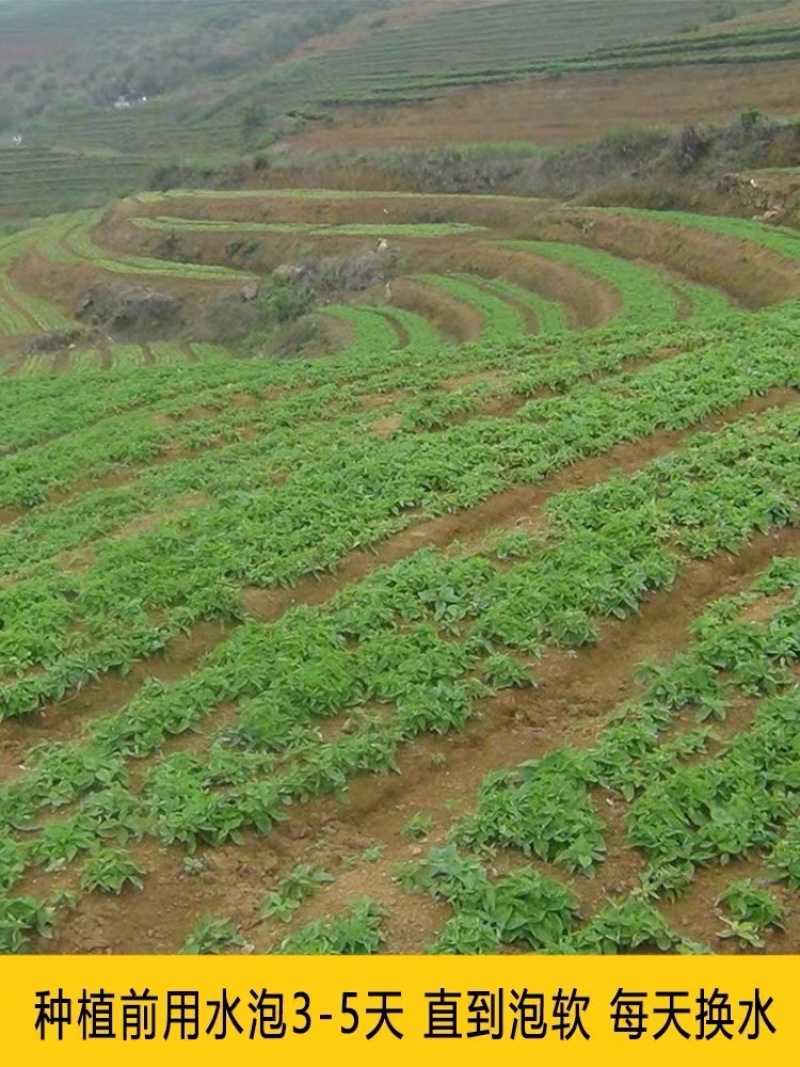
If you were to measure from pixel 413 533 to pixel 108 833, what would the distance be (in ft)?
20.3

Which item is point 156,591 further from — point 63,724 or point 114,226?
point 114,226

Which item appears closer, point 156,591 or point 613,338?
point 156,591

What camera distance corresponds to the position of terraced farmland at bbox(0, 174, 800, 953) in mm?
8547

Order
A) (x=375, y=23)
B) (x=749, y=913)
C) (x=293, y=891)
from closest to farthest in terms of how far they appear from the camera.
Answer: (x=749, y=913) < (x=293, y=891) < (x=375, y=23)

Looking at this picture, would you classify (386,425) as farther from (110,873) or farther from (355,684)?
(110,873)

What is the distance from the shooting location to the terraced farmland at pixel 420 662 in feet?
28.0

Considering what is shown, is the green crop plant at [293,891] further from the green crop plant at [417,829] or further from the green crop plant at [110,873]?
the green crop plant at [110,873]

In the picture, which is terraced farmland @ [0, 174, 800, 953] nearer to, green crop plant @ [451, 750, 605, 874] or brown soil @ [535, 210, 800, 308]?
green crop plant @ [451, 750, 605, 874]

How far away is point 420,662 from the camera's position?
11.1 meters

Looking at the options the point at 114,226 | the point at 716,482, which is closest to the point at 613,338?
the point at 716,482

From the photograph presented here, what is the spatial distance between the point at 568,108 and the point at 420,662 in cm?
6250

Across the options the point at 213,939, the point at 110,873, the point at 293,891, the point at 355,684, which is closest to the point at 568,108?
the point at 355,684

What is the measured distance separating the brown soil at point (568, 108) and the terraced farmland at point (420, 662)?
133 ft

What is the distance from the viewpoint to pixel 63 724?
11.4 meters
